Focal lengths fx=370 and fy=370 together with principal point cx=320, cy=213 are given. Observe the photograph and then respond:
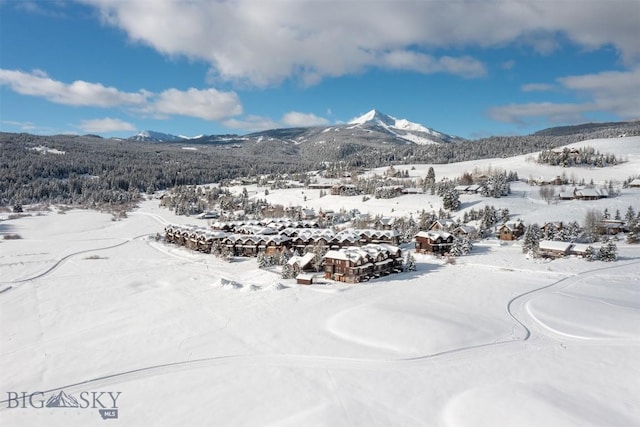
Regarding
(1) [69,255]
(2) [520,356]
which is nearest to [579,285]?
(2) [520,356]

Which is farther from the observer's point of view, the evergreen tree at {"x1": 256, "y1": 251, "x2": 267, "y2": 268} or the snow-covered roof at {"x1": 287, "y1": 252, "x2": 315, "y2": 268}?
the evergreen tree at {"x1": 256, "y1": 251, "x2": 267, "y2": 268}

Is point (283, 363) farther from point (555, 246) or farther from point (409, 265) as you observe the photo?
point (555, 246)

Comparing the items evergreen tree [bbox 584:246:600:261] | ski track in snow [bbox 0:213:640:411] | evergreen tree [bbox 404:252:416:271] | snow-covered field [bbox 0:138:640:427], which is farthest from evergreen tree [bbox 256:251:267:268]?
evergreen tree [bbox 584:246:600:261]

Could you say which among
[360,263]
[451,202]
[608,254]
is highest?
[451,202]

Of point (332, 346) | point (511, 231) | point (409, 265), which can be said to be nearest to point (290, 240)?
point (409, 265)

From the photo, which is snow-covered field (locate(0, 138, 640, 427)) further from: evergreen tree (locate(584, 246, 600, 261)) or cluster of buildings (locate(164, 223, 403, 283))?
cluster of buildings (locate(164, 223, 403, 283))
